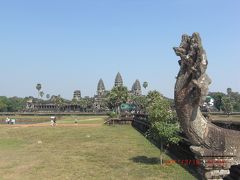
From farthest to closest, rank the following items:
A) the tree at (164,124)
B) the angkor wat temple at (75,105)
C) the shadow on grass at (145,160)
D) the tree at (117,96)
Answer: the angkor wat temple at (75,105), the tree at (117,96), the shadow on grass at (145,160), the tree at (164,124)

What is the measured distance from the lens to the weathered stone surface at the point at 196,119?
6.69m

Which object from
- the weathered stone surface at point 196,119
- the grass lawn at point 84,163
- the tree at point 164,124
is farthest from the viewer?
the tree at point 164,124

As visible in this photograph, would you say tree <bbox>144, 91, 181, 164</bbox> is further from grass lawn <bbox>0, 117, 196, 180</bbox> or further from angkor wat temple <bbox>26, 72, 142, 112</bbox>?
angkor wat temple <bbox>26, 72, 142, 112</bbox>

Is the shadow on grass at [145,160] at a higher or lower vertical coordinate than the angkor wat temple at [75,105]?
lower

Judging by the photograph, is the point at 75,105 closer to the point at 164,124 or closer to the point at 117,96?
the point at 117,96

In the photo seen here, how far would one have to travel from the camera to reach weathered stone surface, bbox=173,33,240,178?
669 cm

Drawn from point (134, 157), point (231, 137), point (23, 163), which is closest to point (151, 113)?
point (134, 157)

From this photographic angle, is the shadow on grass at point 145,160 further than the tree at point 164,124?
Yes

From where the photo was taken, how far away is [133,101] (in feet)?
460

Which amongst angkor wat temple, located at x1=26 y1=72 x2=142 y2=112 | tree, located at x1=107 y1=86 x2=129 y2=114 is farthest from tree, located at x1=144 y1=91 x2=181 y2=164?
angkor wat temple, located at x1=26 y1=72 x2=142 y2=112

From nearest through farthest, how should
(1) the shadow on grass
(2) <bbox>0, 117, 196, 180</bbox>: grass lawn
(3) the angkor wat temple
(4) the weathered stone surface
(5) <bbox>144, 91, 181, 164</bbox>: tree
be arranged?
(4) the weathered stone surface
(2) <bbox>0, 117, 196, 180</bbox>: grass lawn
(5) <bbox>144, 91, 181, 164</bbox>: tree
(1) the shadow on grass
(3) the angkor wat temple

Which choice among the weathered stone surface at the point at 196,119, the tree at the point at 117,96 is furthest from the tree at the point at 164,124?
the tree at the point at 117,96

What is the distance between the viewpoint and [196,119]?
6793 millimetres

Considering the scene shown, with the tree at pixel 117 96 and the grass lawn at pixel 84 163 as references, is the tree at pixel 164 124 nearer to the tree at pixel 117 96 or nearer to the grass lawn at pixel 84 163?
the grass lawn at pixel 84 163
